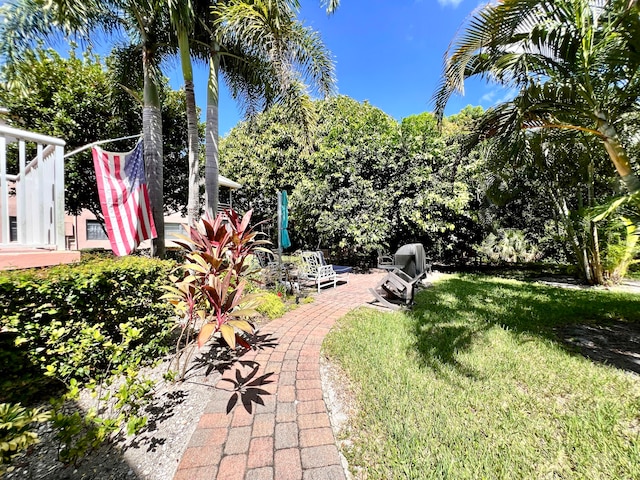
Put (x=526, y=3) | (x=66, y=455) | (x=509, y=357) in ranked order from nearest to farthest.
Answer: (x=66, y=455)
(x=509, y=357)
(x=526, y=3)

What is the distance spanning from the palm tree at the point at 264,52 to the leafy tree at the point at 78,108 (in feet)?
11.0

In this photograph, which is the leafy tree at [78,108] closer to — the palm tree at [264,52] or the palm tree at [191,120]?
the palm tree at [191,120]

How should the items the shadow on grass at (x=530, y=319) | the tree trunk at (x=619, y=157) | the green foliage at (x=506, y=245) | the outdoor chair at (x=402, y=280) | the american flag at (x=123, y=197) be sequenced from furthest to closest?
the green foliage at (x=506, y=245)
the outdoor chair at (x=402, y=280)
the american flag at (x=123, y=197)
the shadow on grass at (x=530, y=319)
the tree trunk at (x=619, y=157)

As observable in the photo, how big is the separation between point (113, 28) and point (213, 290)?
365 inches

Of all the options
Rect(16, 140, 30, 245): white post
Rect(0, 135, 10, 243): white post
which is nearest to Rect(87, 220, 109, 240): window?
Rect(16, 140, 30, 245): white post

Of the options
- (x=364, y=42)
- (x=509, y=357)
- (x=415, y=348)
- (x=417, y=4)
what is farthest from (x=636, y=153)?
(x=364, y=42)

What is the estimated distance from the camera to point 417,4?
7434mm

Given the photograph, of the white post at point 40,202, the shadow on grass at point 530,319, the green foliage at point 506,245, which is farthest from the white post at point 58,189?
the green foliage at point 506,245

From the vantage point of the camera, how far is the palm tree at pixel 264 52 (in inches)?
224

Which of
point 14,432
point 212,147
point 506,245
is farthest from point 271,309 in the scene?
point 506,245

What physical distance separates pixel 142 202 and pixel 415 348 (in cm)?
A: 510

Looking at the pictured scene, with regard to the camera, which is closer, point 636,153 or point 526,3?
point 526,3

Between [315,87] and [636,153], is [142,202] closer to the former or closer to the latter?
[315,87]

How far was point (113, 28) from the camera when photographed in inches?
291
